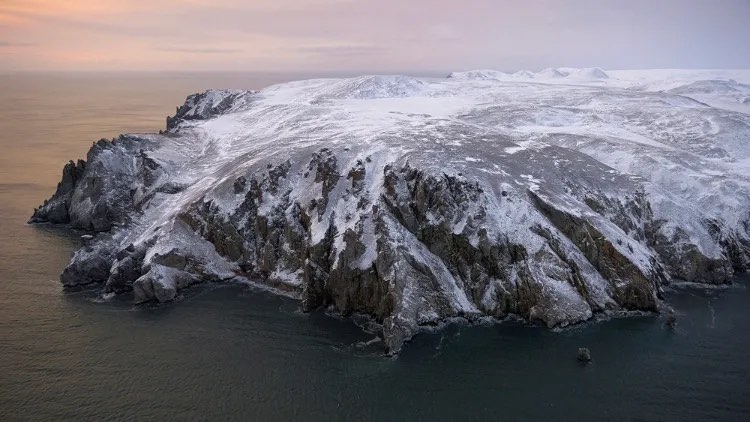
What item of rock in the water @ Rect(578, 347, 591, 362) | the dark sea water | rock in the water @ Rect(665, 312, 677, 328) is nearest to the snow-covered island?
rock in the water @ Rect(665, 312, 677, 328)

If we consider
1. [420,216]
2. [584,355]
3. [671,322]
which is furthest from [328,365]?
[671,322]

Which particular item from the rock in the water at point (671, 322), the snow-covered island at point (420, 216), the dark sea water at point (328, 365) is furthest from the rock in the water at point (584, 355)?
the rock in the water at point (671, 322)

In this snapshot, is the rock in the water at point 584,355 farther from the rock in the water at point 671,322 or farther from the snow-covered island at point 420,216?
the rock in the water at point 671,322

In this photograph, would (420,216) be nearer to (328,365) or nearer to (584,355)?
(328,365)

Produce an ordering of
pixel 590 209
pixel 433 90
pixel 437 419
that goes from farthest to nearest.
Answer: pixel 433 90
pixel 590 209
pixel 437 419

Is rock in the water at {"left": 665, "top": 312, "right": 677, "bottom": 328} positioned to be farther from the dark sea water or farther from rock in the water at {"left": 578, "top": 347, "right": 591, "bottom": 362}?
rock in the water at {"left": 578, "top": 347, "right": 591, "bottom": 362}

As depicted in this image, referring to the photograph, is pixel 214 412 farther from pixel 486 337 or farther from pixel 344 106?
pixel 344 106

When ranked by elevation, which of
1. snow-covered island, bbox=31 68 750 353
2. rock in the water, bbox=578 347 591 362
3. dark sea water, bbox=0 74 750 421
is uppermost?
snow-covered island, bbox=31 68 750 353

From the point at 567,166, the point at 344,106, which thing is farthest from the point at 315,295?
the point at 344,106
